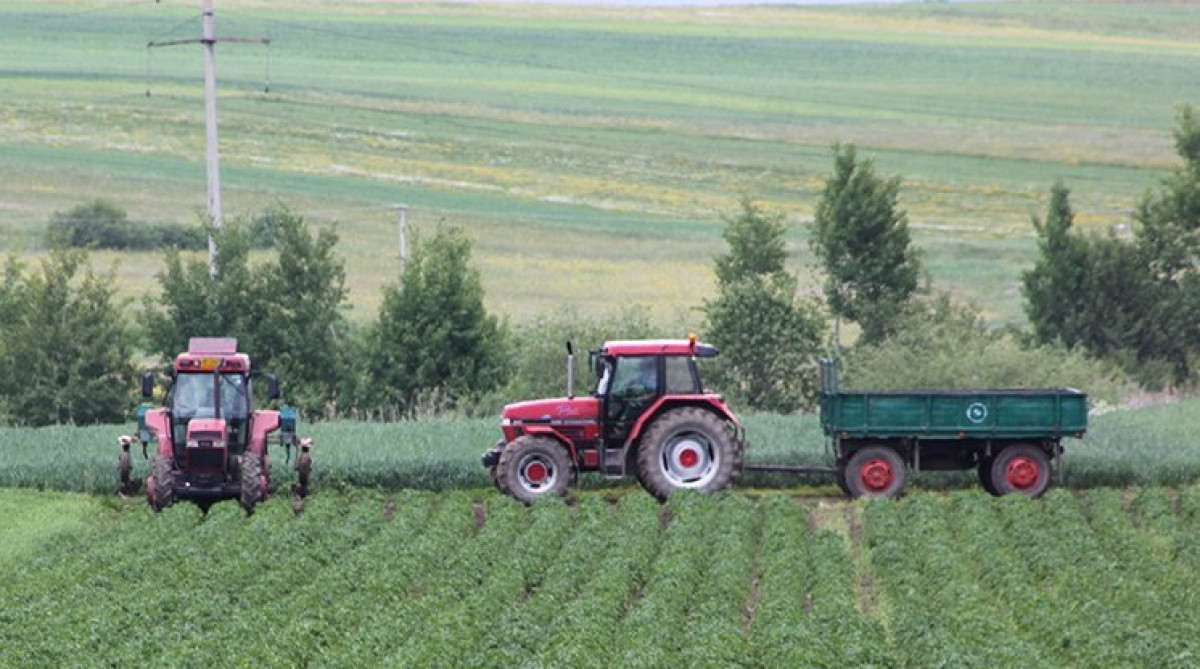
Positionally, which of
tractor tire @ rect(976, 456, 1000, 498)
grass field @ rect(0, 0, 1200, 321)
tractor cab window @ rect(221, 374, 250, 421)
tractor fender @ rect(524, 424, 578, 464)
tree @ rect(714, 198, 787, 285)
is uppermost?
grass field @ rect(0, 0, 1200, 321)

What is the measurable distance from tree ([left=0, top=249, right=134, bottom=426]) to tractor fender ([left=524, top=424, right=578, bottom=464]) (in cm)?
1785

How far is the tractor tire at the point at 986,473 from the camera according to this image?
35875 mm

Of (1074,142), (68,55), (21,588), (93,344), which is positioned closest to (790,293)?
(93,344)

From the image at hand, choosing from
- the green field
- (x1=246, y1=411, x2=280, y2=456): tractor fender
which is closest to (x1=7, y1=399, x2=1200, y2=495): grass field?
the green field

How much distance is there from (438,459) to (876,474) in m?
7.58

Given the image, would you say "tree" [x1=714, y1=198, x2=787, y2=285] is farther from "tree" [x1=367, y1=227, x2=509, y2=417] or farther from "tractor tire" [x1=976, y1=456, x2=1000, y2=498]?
"tractor tire" [x1=976, y1=456, x2=1000, y2=498]

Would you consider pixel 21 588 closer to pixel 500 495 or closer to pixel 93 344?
pixel 500 495

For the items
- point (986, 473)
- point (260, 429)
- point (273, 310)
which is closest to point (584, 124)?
point (273, 310)

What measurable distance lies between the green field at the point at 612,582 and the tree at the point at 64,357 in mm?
13755

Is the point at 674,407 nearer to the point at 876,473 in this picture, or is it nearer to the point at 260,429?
the point at 876,473

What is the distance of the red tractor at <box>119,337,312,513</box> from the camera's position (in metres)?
33.1

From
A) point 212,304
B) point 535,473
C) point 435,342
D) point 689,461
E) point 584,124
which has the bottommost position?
point 535,473

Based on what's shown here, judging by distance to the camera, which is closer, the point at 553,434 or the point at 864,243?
the point at 553,434

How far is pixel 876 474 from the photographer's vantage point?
35562 millimetres
